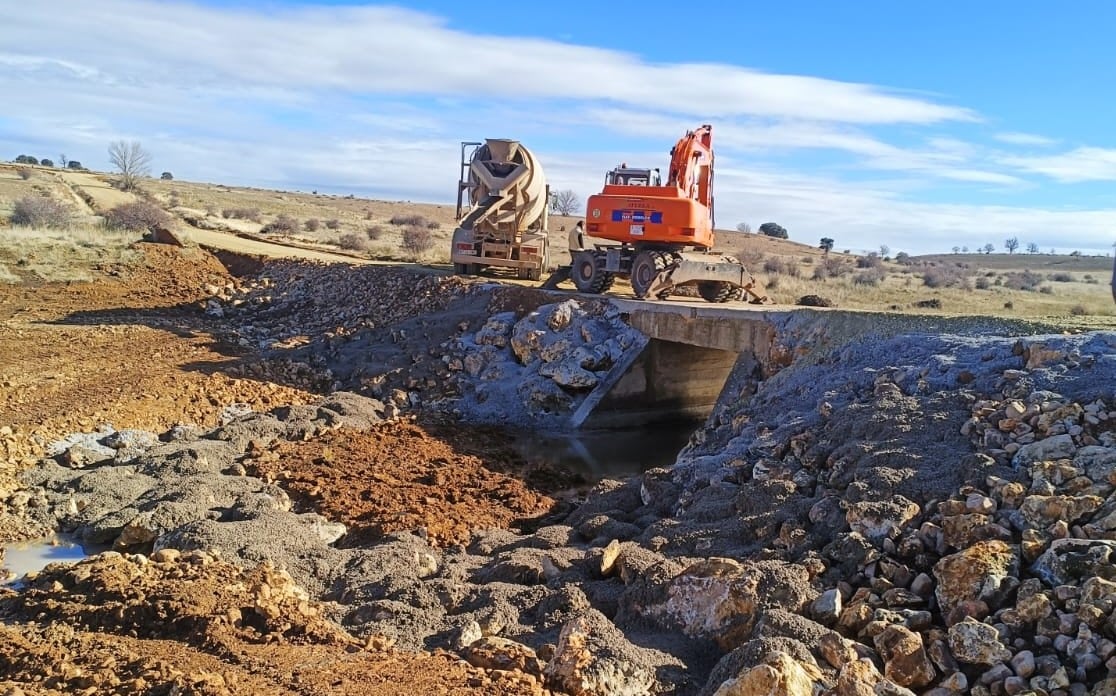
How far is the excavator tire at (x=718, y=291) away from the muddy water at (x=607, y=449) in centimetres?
343

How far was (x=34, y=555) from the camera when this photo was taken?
9.20 meters

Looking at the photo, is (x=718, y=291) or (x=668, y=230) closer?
(x=668, y=230)

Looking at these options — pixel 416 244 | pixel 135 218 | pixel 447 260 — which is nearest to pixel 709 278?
pixel 447 260

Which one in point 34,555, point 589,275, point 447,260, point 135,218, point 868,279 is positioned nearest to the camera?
point 34,555

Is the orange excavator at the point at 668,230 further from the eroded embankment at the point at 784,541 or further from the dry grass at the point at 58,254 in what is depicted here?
the dry grass at the point at 58,254

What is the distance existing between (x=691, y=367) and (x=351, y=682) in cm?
1238

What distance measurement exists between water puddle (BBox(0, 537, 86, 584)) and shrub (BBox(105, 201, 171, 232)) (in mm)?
22607

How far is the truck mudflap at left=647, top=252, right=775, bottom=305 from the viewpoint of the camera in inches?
685

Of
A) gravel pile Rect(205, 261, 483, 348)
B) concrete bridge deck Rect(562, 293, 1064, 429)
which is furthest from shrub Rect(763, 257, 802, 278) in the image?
gravel pile Rect(205, 261, 483, 348)

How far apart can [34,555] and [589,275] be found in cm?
1202

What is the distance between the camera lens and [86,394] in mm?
13297

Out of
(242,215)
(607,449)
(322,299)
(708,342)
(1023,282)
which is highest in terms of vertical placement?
(242,215)

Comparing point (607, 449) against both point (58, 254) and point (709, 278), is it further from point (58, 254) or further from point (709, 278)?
point (58, 254)

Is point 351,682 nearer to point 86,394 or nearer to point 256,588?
point 256,588
